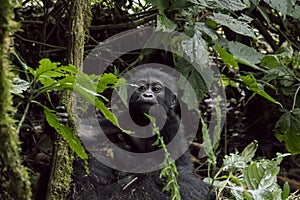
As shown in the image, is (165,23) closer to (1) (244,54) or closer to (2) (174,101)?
(1) (244,54)

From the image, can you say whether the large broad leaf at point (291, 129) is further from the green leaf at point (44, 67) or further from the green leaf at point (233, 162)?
the green leaf at point (44, 67)

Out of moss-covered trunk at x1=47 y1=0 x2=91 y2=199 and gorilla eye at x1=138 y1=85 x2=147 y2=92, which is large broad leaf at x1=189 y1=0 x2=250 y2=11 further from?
gorilla eye at x1=138 y1=85 x2=147 y2=92

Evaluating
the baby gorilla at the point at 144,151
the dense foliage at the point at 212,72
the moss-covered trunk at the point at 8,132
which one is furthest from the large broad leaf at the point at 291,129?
the moss-covered trunk at the point at 8,132

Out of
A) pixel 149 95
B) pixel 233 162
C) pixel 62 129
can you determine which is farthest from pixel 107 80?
pixel 149 95

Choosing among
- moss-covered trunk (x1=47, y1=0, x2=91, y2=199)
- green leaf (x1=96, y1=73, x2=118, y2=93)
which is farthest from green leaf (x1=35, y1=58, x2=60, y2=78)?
moss-covered trunk (x1=47, y1=0, x2=91, y2=199)

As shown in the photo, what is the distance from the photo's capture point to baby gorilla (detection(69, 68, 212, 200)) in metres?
2.29

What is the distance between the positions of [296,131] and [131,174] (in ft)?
2.80

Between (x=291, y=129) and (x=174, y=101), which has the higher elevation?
(x=174, y=101)

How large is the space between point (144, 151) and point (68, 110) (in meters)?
0.95

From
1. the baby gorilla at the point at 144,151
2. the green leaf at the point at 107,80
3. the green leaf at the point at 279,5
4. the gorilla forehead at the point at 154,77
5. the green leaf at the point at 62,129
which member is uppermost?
the green leaf at the point at 279,5

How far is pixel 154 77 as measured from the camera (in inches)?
104

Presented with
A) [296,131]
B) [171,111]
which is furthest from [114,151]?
[296,131]

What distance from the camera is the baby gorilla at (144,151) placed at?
90.0 inches

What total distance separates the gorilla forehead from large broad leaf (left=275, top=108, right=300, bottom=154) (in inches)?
22.7
